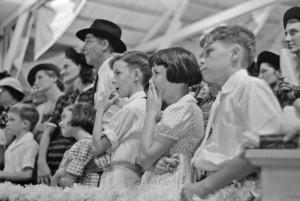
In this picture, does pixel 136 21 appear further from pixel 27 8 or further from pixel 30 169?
pixel 30 169

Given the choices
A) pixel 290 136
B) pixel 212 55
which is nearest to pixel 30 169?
pixel 212 55

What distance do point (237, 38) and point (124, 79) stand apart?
3.42 ft

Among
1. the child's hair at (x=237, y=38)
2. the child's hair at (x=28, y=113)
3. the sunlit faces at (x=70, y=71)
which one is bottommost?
the child's hair at (x=28, y=113)

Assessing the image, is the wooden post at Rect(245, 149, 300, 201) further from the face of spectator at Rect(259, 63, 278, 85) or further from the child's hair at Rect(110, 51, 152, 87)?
the face of spectator at Rect(259, 63, 278, 85)

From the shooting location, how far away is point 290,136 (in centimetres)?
185

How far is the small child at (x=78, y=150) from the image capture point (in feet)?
11.7

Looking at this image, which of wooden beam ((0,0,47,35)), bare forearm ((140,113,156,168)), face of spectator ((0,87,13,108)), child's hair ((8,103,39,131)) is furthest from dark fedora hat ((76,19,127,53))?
wooden beam ((0,0,47,35))

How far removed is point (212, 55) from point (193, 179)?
630 mm

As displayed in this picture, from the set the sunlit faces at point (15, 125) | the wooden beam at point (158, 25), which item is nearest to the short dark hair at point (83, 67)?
the sunlit faces at point (15, 125)

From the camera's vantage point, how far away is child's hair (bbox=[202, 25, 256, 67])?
250cm

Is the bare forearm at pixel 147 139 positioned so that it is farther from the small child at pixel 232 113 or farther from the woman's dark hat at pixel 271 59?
the woman's dark hat at pixel 271 59

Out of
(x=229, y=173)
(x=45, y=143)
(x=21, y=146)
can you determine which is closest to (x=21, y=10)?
(x=21, y=146)

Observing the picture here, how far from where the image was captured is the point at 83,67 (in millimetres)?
5031

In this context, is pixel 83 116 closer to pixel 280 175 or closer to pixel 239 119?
pixel 239 119
